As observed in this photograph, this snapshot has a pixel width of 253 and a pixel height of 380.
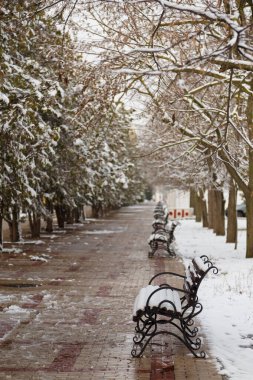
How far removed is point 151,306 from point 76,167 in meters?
16.1

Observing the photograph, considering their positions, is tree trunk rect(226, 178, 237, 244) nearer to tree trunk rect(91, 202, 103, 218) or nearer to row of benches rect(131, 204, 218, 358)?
row of benches rect(131, 204, 218, 358)

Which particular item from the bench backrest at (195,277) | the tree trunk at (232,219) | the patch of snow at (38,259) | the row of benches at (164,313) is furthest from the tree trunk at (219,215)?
the row of benches at (164,313)

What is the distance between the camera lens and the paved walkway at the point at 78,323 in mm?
6477

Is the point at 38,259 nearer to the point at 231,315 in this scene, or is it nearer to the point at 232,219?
the point at 232,219

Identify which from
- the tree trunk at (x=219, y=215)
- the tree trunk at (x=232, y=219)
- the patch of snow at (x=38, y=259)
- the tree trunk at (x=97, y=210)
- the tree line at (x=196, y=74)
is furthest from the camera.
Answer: the tree trunk at (x=97, y=210)

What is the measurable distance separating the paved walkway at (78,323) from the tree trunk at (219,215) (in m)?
8.43

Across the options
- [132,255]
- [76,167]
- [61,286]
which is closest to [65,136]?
[76,167]

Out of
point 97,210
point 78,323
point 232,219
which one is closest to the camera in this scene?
point 78,323

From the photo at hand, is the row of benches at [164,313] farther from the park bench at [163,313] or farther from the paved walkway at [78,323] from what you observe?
the paved walkway at [78,323]

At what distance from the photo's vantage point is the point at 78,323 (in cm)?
875

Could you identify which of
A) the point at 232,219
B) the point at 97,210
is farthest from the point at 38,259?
the point at 97,210

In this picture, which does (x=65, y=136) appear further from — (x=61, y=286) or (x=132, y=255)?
(x=61, y=286)

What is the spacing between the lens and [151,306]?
7145 mm

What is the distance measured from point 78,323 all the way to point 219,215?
56.8ft
